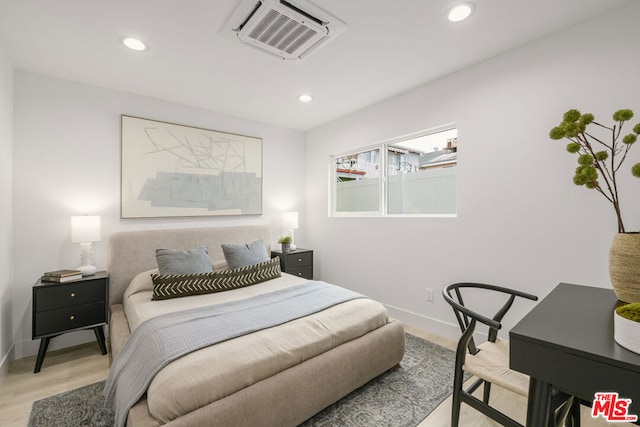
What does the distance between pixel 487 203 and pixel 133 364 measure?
279 cm

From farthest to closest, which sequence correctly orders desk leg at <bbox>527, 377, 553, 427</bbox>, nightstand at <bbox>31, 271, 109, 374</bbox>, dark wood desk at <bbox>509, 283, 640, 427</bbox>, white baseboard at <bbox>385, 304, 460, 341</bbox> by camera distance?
white baseboard at <bbox>385, 304, 460, 341</bbox> < nightstand at <bbox>31, 271, 109, 374</bbox> < desk leg at <bbox>527, 377, 553, 427</bbox> < dark wood desk at <bbox>509, 283, 640, 427</bbox>

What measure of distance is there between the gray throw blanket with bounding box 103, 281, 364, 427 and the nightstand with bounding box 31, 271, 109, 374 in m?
1.01

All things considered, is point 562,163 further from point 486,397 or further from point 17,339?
point 17,339

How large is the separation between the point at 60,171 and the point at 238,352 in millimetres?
2564

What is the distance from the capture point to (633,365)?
72cm

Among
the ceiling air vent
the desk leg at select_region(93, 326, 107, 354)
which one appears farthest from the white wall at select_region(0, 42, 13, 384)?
the ceiling air vent

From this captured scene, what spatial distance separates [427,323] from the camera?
2.93m

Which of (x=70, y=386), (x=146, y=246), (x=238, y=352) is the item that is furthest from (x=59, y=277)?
(x=238, y=352)

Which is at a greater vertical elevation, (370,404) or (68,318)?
(68,318)

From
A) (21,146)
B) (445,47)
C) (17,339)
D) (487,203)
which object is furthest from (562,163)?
(17,339)

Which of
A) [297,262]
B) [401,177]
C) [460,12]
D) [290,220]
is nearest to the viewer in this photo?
[460,12]

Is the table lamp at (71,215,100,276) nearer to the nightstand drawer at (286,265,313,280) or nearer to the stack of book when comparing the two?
the stack of book

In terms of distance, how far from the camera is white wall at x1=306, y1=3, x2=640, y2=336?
1922mm

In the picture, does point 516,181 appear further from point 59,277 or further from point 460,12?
point 59,277
